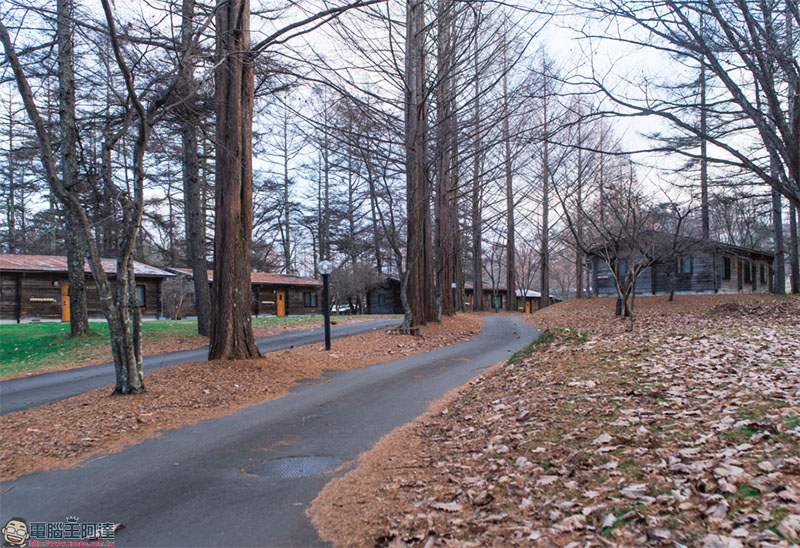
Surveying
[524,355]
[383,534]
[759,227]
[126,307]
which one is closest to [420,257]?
[524,355]

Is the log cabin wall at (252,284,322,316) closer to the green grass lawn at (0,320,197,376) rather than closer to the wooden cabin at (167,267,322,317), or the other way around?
the wooden cabin at (167,267,322,317)

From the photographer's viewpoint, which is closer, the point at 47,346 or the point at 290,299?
the point at 47,346

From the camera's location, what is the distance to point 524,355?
9.55m

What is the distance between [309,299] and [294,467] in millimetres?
38814

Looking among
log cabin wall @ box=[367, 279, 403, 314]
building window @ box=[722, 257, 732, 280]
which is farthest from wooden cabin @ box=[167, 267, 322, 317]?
building window @ box=[722, 257, 732, 280]

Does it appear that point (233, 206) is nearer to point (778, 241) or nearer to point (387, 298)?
point (778, 241)

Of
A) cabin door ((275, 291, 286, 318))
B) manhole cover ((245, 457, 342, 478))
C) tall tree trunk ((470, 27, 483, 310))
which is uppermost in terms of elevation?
tall tree trunk ((470, 27, 483, 310))

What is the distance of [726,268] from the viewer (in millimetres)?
32938

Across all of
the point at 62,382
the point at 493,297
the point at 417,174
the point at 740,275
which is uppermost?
the point at 417,174

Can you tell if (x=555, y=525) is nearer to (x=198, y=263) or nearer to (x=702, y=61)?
(x=702, y=61)

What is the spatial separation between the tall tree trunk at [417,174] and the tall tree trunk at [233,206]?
16.5 feet

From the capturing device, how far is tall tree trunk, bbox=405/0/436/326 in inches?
618

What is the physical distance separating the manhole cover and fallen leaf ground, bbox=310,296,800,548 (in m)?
0.34

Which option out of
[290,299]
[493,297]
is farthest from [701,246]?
[493,297]
